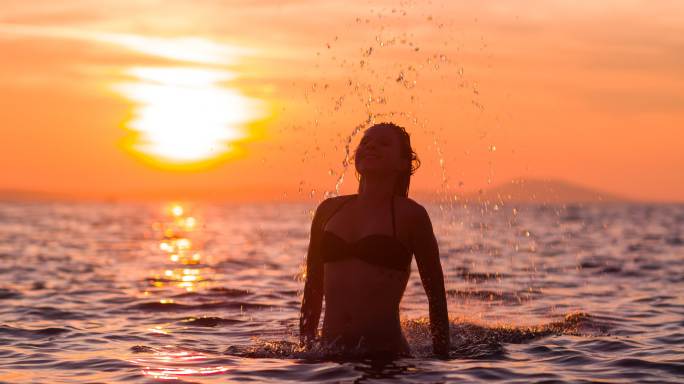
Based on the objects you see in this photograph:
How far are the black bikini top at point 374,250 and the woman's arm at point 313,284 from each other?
35 cm

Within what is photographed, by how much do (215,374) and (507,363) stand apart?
2.92m

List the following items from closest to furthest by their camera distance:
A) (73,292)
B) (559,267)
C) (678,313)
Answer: (678,313), (73,292), (559,267)

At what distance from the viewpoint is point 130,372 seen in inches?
333

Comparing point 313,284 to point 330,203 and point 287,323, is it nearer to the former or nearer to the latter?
point 330,203

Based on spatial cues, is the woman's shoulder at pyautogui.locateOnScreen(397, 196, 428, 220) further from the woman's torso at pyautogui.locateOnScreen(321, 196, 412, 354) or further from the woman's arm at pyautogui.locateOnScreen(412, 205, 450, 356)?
the woman's torso at pyautogui.locateOnScreen(321, 196, 412, 354)

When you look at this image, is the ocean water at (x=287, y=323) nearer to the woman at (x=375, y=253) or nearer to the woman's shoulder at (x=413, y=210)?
the woman at (x=375, y=253)

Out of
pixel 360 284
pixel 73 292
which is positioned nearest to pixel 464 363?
pixel 360 284

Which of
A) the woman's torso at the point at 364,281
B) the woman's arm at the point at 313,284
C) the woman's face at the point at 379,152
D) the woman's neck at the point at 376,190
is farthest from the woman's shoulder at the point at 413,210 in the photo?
the woman's arm at the point at 313,284

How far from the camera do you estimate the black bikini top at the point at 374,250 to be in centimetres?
802

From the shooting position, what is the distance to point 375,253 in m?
8.03

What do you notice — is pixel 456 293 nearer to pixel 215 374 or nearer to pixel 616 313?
pixel 616 313

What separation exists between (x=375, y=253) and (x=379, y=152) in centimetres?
96

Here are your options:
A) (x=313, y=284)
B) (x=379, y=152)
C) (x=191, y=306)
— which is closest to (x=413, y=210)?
(x=379, y=152)

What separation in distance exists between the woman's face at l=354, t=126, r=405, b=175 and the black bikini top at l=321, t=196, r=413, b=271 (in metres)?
0.41
